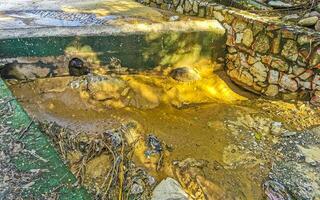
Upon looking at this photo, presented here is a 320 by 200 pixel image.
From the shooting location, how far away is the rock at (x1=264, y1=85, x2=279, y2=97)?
464 centimetres

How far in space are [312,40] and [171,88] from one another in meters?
1.96

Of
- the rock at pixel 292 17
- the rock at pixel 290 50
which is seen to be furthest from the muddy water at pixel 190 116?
the rock at pixel 292 17

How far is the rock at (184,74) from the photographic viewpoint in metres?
4.91

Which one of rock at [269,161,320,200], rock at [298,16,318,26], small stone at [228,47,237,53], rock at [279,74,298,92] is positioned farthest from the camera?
small stone at [228,47,237,53]

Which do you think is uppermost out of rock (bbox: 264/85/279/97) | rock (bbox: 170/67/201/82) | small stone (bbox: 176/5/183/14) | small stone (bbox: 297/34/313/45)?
small stone (bbox: 176/5/183/14)

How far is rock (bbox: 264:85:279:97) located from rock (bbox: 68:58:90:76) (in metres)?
2.64

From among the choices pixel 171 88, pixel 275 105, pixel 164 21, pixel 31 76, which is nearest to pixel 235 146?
pixel 275 105

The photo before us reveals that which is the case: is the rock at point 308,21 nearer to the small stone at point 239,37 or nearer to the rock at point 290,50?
the rock at point 290,50

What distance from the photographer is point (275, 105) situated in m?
4.46

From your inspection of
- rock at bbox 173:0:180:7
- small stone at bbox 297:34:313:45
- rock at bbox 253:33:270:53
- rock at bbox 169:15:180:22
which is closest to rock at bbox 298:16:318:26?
small stone at bbox 297:34:313:45

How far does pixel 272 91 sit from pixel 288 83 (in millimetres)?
294

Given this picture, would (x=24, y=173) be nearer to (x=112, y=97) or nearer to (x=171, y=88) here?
(x=112, y=97)

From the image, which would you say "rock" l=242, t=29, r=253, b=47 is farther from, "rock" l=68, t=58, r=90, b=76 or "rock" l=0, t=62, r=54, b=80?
"rock" l=0, t=62, r=54, b=80

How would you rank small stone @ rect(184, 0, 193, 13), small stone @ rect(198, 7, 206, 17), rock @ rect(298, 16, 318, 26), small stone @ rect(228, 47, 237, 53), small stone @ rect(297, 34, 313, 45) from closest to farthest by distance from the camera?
1. small stone @ rect(297, 34, 313, 45)
2. rock @ rect(298, 16, 318, 26)
3. small stone @ rect(228, 47, 237, 53)
4. small stone @ rect(198, 7, 206, 17)
5. small stone @ rect(184, 0, 193, 13)
